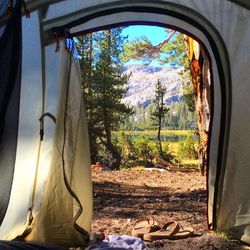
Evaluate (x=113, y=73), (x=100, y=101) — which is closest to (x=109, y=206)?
(x=100, y=101)

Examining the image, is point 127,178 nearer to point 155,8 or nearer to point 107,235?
point 107,235

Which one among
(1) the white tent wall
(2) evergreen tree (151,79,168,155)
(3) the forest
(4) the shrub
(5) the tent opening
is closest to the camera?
(1) the white tent wall

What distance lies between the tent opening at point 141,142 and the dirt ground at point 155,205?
0.01 m

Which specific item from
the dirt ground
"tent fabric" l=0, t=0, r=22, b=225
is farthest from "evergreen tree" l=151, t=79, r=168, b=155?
"tent fabric" l=0, t=0, r=22, b=225

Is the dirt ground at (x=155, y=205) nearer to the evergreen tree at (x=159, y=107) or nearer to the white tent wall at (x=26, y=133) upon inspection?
the white tent wall at (x=26, y=133)

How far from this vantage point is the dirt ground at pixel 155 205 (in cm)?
403

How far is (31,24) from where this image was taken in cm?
376

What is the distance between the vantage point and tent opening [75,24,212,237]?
532cm

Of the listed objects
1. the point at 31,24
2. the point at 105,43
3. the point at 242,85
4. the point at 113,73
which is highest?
the point at 105,43

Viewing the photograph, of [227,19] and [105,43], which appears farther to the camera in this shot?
[105,43]

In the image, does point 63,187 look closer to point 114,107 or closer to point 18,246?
point 18,246

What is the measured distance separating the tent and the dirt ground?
16.1 inches

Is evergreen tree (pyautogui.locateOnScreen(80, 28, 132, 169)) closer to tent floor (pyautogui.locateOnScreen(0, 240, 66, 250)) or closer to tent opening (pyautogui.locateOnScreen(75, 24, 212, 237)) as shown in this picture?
tent opening (pyautogui.locateOnScreen(75, 24, 212, 237))

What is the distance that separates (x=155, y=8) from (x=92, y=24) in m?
0.59
